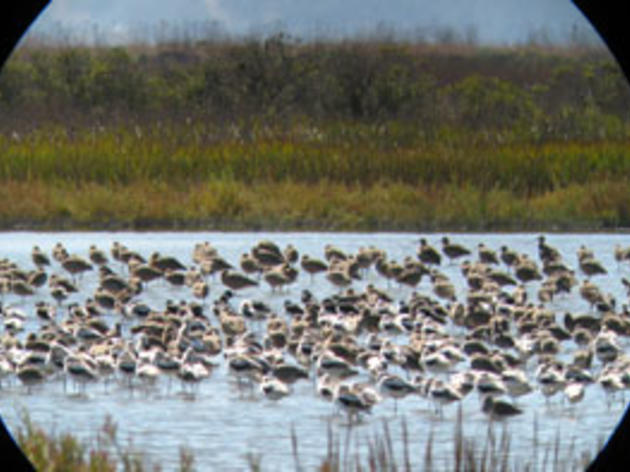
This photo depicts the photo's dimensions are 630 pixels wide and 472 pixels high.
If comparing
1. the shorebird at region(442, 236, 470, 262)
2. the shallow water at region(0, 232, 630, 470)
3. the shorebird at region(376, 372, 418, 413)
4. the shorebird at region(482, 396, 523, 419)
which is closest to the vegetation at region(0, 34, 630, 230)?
the shorebird at region(442, 236, 470, 262)

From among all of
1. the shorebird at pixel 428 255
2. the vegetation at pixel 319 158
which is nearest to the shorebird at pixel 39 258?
the vegetation at pixel 319 158

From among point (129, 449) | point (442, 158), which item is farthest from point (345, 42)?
point (129, 449)

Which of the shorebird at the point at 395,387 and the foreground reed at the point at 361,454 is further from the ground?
the shorebird at the point at 395,387

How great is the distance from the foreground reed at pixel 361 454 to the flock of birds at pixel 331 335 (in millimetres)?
817

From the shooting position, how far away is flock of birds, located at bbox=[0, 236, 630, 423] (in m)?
11.3

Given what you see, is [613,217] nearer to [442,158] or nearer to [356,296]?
[442,158]

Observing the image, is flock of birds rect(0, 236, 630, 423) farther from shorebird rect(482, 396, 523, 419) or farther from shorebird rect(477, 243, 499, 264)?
shorebird rect(477, 243, 499, 264)

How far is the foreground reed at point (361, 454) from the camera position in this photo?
7625mm

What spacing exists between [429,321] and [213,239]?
8.72m

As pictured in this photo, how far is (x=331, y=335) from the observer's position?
1264cm

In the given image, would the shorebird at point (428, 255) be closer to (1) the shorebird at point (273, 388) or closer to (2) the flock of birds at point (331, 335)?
(2) the flock of birds at point (331, 335)

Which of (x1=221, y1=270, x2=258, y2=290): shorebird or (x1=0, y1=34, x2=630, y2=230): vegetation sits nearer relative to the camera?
(x1=221, y1=270, x2=258, y2=290): shorebird

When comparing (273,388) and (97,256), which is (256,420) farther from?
(97,256)

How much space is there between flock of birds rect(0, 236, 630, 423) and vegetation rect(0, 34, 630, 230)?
4.02 meters
